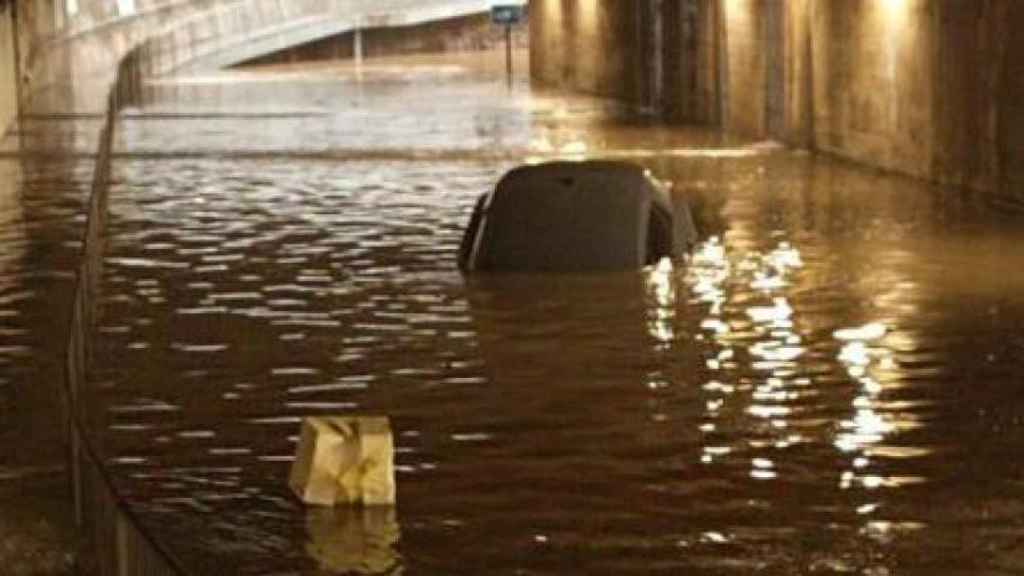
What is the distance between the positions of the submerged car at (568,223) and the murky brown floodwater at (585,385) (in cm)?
41

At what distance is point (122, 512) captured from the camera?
7.37m

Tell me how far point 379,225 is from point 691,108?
18.7 m

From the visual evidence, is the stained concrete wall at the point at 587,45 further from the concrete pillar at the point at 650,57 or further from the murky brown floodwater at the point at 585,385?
the murky brown floodwater at the point at 585,385

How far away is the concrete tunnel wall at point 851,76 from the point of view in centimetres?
2530

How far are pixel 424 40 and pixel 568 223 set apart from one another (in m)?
55.4

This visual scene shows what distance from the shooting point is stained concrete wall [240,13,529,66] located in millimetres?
72312

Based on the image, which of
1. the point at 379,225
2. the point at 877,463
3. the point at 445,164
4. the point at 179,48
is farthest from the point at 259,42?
the point at 877,463

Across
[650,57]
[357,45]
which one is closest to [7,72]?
[650,57]

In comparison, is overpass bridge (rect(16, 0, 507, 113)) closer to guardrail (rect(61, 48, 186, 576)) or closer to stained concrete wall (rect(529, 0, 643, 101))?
stained concrete wall (rect(529, 0, 643, 101))

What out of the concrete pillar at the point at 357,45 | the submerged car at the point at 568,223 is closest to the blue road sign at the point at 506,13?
the concrete pillar at the point at 357,45

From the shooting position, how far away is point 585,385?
14227mm

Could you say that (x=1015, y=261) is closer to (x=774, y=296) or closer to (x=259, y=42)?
(x=774, y=296)

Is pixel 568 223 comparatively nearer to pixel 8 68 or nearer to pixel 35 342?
pixel 35 342

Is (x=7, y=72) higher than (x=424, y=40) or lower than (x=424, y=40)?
higher
